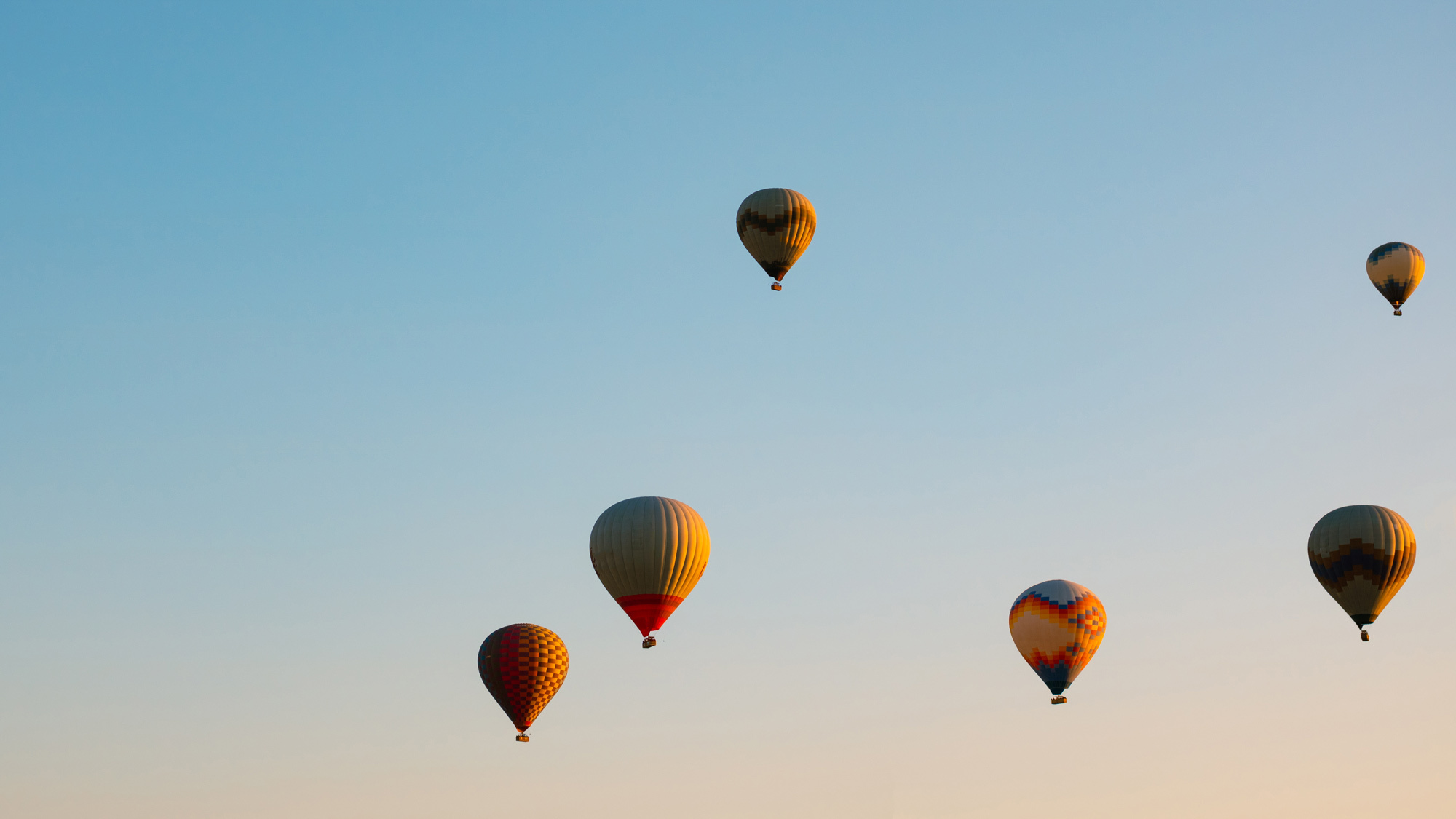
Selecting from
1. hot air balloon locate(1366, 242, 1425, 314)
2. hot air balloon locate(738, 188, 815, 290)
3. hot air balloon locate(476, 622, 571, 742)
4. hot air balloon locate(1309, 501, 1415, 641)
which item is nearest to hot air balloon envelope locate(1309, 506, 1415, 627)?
hot air balloon locate(1309, 501, 1415, 641)

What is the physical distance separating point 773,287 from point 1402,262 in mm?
30765

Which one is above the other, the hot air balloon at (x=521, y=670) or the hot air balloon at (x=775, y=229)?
the hot air balloon at (x=775, y=229)

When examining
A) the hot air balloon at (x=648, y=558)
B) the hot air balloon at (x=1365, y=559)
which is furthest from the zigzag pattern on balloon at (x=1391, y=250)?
the hot air balloon at (x=648, y=558)

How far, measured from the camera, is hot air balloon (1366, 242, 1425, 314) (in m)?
72.1

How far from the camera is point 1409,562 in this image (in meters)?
58.4

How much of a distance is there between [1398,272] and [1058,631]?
84.7ft

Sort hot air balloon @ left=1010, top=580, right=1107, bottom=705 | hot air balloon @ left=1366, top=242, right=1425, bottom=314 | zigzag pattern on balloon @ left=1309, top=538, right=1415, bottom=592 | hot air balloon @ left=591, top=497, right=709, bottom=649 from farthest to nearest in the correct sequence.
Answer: hot air balloon @ left=1366, top=242, right=1425, bottom=314
hot air balloon @ left=1010, top=580, right=1107, bottom=705
zigzag pattern on balloon @ left=1309, top=538, right=1415, bottom=592
hot air balloon @ left=591, top=497, right=709, bottom=649

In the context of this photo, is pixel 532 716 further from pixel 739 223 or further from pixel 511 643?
pixel 739 223

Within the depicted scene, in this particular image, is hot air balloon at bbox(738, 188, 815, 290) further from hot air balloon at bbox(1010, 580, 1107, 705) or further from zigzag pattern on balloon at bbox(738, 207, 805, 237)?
hot air balloon at bbox(1010, 580, 1107, 705)

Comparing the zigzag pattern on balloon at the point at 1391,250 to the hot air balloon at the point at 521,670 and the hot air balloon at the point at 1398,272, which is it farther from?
the hot air balloon at the point at 521,670

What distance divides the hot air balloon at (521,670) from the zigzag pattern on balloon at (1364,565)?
2881 centimetres

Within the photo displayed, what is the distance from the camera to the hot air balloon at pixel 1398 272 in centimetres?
7212

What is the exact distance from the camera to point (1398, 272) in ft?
237

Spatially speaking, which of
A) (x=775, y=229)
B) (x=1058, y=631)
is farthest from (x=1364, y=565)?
(x=775, y=229)
